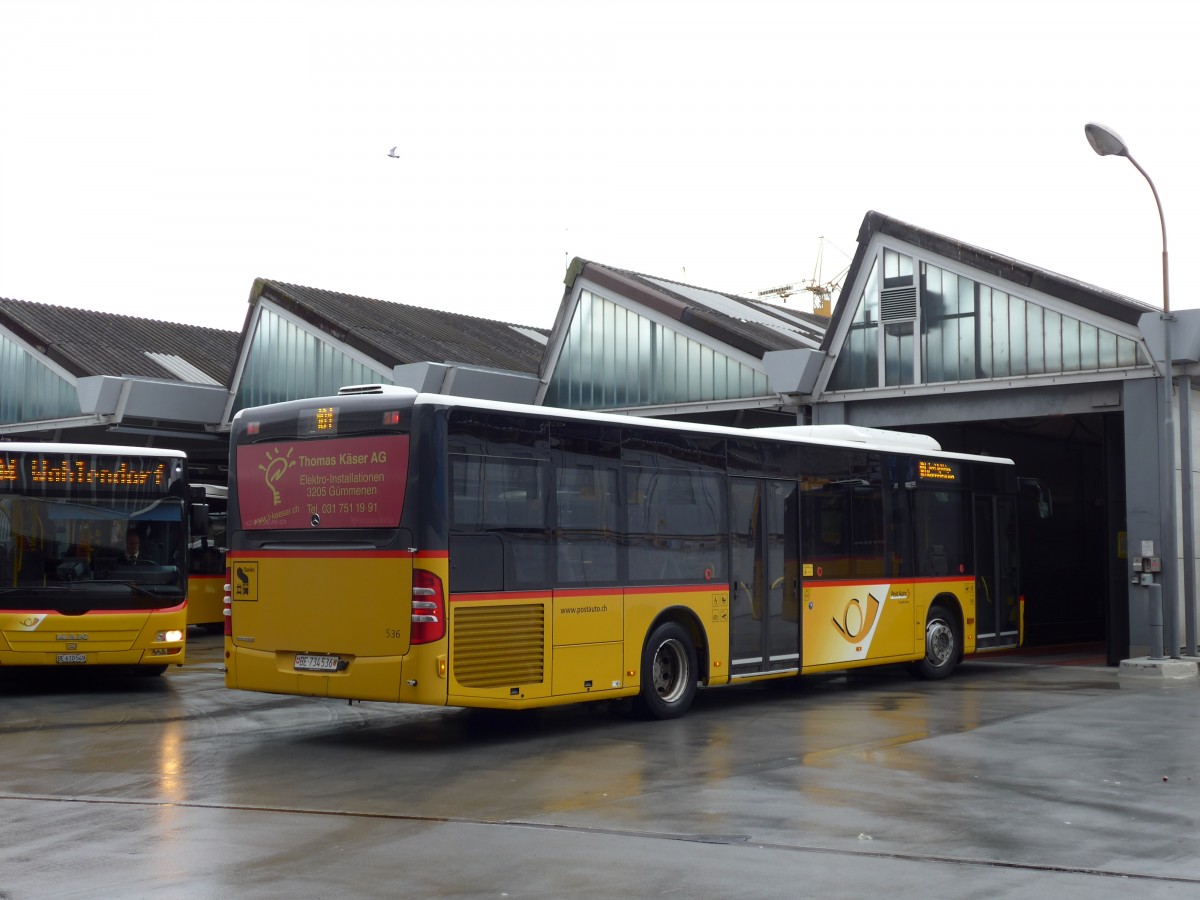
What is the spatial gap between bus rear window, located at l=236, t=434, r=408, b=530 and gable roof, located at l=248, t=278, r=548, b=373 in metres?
18.0

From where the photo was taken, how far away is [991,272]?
74.2 ft

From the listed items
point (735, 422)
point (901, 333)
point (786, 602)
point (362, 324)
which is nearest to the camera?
point (786, 602)

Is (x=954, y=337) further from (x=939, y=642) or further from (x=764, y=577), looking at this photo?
(x=764, y=577)

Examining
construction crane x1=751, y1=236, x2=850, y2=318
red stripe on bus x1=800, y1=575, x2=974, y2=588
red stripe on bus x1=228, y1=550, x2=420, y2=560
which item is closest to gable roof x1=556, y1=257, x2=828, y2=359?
red stripe on bus x1=800, y1=575, x2=974, y2=588

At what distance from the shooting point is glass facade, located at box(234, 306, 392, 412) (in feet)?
107

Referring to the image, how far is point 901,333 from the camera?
2395 centimetres

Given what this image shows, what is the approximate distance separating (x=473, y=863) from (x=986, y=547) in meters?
13.8

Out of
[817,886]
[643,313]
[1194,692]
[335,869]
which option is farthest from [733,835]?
[643,313]

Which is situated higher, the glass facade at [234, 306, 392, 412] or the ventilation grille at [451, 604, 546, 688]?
the glass facade at [234, 306, 392, 412]

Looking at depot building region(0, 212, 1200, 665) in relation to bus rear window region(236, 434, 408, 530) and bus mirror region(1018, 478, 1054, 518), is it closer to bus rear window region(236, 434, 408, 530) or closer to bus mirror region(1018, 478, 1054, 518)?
bus mirror region(1018, 478, 1054, 518)

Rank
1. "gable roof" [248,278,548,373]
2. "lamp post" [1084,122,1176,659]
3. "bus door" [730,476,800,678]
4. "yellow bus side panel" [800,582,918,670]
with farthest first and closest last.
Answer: "gable roof" [248,278,548,373]
"lamp post" [1084,122,1176,659]
"yellow bus side panel" [800,582,918,670]
"bus door" [730,476,800,678]

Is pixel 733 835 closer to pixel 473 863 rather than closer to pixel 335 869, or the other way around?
pixel 473 863

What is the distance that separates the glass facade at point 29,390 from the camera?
34781mm

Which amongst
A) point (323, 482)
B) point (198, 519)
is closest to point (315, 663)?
point (323, 482)
